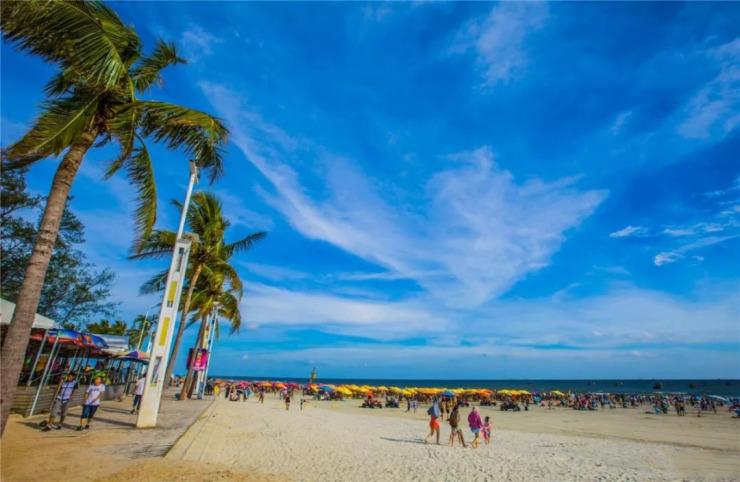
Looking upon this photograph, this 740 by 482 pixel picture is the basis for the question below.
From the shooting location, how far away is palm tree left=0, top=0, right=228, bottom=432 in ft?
18.0

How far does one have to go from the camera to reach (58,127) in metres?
6.29

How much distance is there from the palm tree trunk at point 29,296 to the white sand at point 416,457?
3437mm

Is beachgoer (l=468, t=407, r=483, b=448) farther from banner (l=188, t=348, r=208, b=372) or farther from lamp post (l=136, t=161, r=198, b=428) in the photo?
banner (l=188, t=348, r=208, b=372)

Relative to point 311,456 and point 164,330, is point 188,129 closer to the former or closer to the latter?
Result: point 164,330

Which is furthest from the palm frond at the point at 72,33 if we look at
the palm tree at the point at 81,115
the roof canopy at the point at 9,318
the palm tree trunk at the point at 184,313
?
the palm tree trunk at the point at 184,313

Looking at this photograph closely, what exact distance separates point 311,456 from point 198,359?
14425 mm

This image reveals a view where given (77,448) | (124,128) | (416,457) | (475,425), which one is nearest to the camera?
(124,128)

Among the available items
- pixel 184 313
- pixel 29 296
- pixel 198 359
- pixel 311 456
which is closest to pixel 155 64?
pixel 29 296

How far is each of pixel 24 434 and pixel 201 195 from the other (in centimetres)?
1326

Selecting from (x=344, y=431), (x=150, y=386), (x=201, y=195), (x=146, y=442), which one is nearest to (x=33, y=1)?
(x=146, y=442)

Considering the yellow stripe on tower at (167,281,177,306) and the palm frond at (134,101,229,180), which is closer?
the palm frond at (134,101,229,180)

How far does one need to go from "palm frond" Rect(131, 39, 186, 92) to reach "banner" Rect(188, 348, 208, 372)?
1860 cm

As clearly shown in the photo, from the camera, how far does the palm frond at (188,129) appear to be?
738cm

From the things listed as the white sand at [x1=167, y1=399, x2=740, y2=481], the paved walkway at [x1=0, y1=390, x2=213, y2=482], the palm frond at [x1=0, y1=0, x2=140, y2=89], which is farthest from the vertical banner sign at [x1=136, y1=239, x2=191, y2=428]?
the palm frond at [x1=0, y1=0, x2=140, y2=89]
